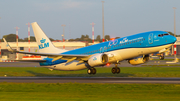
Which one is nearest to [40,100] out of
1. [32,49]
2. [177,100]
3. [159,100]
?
[159,100]

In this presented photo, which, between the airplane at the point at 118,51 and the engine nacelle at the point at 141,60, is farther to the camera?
the engine nacelle at the point at 141,60

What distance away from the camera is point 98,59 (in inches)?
1455

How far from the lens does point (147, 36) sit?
35344mm

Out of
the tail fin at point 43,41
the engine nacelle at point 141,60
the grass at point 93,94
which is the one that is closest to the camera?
the grass at point 93,94

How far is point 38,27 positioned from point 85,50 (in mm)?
10375

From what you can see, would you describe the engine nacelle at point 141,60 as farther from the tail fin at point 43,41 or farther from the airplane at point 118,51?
the tail fin at point 43,41

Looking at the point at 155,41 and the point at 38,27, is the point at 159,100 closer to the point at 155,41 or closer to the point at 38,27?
the point at 155,41

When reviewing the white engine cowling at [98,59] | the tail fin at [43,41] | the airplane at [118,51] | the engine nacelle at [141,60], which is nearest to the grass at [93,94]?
the airplane at [118,51]

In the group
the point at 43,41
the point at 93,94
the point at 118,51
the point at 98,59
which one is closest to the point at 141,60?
the point at 118,51

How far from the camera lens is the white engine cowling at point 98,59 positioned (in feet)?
121

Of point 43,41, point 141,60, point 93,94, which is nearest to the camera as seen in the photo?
point 93,94

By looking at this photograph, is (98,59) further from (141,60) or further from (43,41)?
(43,41)

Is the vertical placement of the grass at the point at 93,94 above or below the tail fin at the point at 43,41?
below

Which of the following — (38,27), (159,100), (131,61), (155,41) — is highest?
(38,27)
